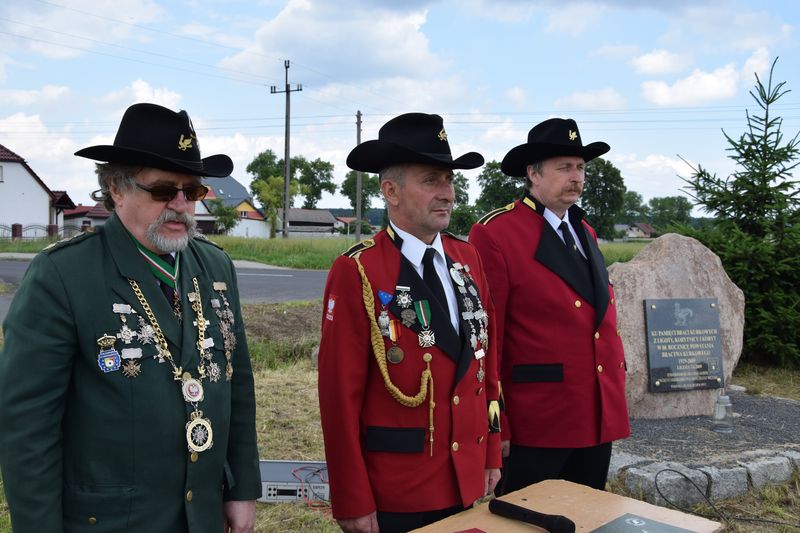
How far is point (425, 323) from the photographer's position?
2529 mm

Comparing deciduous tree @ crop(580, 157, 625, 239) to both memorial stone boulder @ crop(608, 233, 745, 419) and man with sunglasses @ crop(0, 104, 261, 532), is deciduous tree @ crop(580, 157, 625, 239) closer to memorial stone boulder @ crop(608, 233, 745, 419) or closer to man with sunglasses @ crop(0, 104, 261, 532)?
memorial stone boulder @ crop(608, 233, 745, 419)

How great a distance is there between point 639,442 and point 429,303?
3.25 m

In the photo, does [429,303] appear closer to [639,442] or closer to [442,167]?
[442,167]

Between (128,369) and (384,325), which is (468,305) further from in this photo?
(128,369)

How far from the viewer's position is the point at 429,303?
8.41 ft

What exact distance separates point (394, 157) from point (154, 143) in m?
0.86

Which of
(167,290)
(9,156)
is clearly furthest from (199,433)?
(9,156)

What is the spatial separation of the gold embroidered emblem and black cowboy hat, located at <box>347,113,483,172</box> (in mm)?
639

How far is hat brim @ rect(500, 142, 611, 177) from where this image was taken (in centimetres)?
331

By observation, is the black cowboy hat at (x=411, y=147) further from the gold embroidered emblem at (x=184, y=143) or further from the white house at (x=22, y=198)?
the white house at (x=22, y=198)

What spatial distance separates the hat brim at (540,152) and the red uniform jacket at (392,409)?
3.62ft

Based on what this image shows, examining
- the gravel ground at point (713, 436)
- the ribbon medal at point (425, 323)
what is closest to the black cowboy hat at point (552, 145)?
the ribbon medal at point (425, 323)

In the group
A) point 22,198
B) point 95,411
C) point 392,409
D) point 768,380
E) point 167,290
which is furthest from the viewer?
point 22,198

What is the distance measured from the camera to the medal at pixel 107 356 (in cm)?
200
